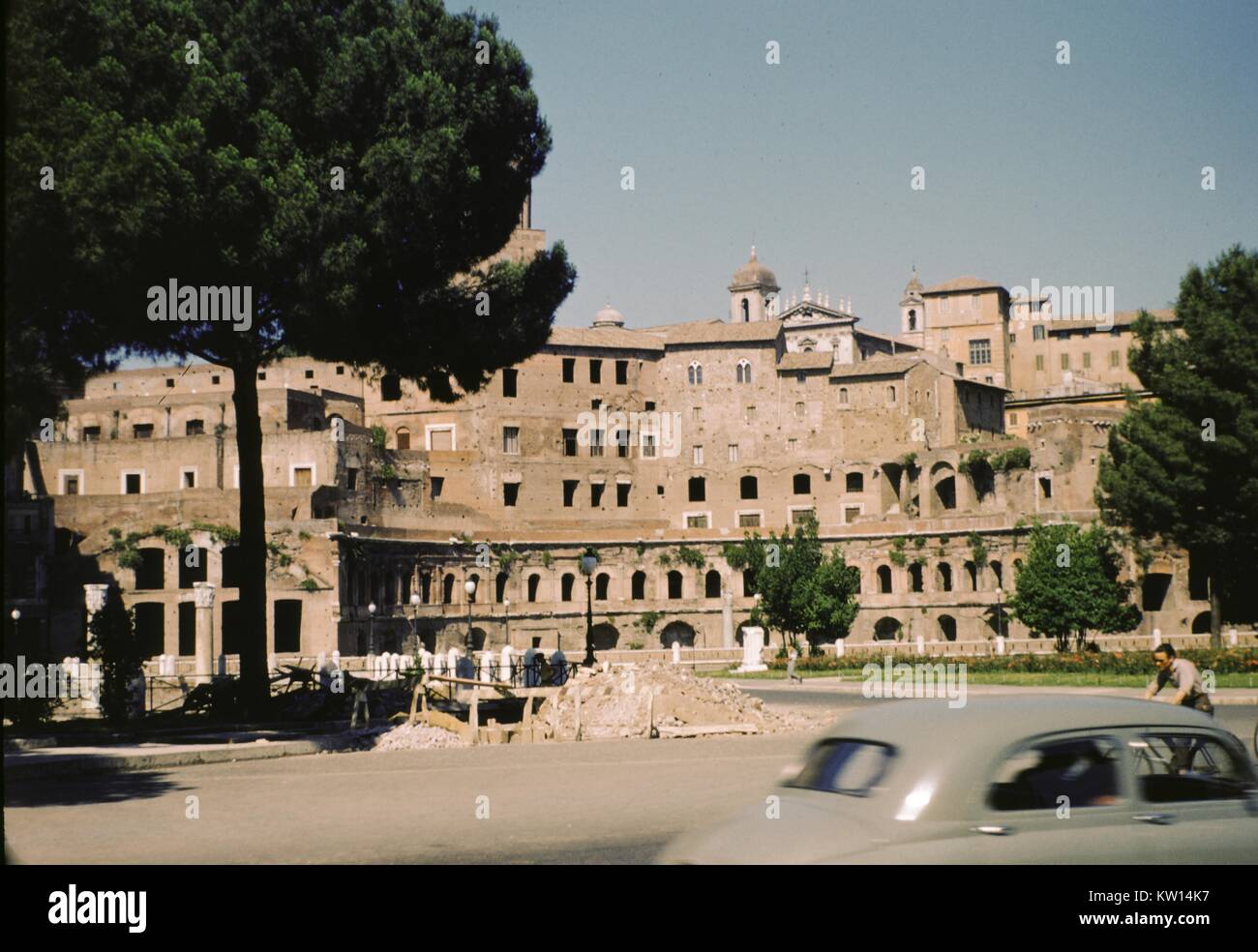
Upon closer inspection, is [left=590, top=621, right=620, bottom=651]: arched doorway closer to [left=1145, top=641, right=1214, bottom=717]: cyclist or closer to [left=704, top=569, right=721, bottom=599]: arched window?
[left=704, top=569, right=721, bottom=599]: arched window

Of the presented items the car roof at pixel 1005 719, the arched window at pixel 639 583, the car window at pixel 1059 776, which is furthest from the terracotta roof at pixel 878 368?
the car window at pixel 1059 776

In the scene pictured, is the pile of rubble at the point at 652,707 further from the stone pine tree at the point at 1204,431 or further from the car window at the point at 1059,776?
the stone pine tree at the point at 1204,431

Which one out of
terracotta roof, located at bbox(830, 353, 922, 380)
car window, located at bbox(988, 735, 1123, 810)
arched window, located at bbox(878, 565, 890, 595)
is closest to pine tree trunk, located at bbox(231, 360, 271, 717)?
car window, located at bbox(988, 735, 1123, 810)

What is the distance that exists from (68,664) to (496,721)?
11.2 m

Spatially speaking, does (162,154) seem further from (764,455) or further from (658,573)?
(764,455)

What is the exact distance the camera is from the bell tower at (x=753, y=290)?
106375 millimetres

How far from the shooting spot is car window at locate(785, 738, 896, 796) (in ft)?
23.2

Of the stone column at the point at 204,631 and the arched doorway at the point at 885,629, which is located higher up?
the stone column at the point at 204,631

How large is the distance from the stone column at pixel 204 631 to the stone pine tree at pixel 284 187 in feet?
64.6

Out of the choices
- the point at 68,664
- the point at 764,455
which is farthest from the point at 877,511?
the point at 68,664

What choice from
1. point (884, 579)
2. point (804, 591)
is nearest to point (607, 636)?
point (884, 579)

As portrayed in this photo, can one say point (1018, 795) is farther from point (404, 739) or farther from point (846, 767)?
point (404, 739)

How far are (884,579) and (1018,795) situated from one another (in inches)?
2511

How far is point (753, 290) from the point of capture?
107 metres
